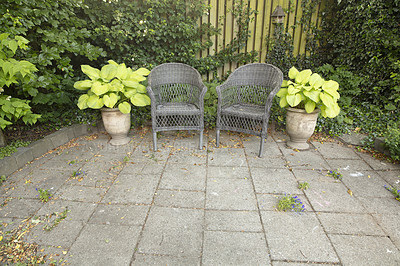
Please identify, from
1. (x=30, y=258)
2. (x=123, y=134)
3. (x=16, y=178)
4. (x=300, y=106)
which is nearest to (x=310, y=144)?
(x=300, y=106)

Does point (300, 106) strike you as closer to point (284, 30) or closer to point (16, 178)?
point (284, 30)

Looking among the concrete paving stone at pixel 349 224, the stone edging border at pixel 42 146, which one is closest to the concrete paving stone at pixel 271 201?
the concrete paving stone at pixel 349 224

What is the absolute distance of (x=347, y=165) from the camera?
8.46 feet

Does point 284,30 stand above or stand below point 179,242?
above

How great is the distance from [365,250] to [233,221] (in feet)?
2.72

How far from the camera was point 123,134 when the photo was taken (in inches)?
120

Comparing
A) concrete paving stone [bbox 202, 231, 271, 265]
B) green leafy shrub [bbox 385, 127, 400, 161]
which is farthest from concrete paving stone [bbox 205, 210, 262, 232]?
green leafy shrub [bbox 385, 127, 400, 161]

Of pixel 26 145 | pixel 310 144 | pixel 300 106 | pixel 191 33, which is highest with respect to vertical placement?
pixel 191 33

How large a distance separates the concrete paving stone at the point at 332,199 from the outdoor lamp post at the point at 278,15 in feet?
9.85

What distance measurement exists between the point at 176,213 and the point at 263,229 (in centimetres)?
64

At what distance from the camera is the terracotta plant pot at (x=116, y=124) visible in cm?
290

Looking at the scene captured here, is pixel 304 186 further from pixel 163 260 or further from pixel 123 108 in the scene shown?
pixel 123 108

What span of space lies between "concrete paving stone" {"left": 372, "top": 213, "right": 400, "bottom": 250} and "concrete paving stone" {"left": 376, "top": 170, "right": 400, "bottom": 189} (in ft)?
1.68

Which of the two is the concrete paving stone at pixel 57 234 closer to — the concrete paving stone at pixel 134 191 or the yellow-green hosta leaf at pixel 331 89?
the concrete paving stone at pixel 134 191
